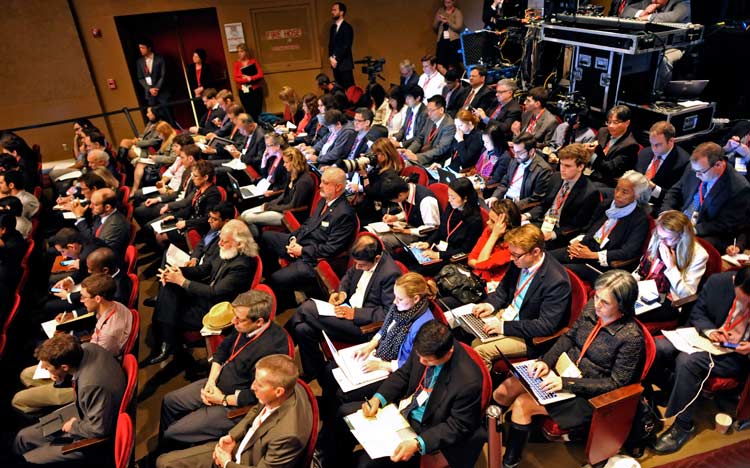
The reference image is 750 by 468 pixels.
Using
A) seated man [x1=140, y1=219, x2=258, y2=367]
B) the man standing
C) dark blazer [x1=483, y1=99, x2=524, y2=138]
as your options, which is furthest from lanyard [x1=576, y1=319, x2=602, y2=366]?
the man standing

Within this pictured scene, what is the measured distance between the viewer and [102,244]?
13.6 ft

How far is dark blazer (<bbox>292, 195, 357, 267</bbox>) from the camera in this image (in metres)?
4.25

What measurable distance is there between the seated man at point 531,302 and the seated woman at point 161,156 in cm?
484

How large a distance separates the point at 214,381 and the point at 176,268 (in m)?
1.08

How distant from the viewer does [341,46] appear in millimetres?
9555

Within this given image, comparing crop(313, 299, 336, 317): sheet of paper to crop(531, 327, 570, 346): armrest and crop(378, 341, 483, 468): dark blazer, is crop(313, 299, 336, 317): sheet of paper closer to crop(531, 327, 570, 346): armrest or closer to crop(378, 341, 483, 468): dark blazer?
crop(378, 341, 483, 468): dark blazer

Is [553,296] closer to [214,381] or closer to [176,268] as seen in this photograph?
[214,381]

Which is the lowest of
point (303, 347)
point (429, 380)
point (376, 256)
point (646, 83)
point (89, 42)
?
point (303, 347)

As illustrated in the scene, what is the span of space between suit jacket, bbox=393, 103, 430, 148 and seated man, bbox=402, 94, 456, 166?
19 centimetres

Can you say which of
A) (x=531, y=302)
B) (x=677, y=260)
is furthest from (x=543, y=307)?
(x=677, y=260)

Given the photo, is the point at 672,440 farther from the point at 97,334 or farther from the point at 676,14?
the point at 676,14

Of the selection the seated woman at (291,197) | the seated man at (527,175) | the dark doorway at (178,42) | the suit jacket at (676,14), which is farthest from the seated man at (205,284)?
the dark doorway at (178,42)

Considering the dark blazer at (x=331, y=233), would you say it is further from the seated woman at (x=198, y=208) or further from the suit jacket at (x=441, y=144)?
the suit jacket at (x=441, y=144)

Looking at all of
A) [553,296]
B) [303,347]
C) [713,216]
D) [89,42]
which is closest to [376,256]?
[303,347]
